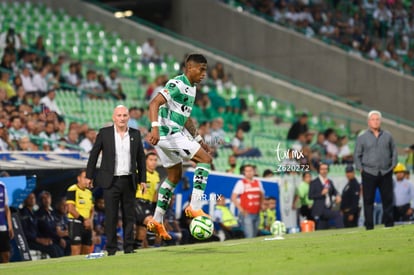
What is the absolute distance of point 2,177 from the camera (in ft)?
63.7

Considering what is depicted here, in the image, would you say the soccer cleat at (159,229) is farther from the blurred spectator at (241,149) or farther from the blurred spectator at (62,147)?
the blurred spectator at (241,149)

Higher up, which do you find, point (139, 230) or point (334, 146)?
point (334, 146)

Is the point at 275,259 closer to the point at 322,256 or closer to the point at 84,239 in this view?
the point at 322,256

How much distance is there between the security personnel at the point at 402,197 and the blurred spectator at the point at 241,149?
362cm

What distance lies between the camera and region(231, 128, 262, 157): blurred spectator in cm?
2761

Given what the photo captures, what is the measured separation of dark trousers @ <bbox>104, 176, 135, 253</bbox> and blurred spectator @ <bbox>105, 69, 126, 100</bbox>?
14111 millimetres

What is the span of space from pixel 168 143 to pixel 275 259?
307 cm

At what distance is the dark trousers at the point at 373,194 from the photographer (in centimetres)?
1992

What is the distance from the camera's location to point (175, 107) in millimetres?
14805

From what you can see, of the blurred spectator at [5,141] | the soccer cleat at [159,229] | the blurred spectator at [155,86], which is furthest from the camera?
the blurred spectator at [155,86]

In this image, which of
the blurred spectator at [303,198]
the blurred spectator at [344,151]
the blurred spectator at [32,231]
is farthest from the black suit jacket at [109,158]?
the blurred spectator at [344,151]

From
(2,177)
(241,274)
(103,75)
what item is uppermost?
(103,75)

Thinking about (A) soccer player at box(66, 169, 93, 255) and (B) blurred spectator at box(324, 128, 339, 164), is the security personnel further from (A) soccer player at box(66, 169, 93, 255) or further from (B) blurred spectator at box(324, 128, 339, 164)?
(A) soccer player at box(66, 169, 93, 255)

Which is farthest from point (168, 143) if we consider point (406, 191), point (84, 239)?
point (406, 191)
